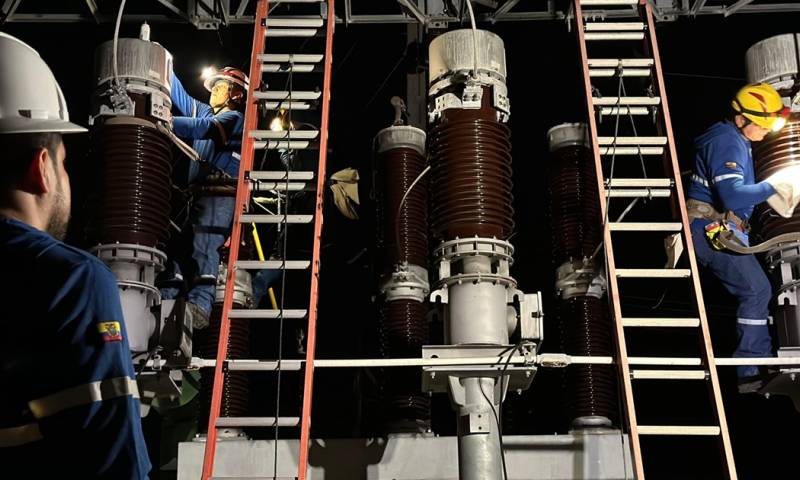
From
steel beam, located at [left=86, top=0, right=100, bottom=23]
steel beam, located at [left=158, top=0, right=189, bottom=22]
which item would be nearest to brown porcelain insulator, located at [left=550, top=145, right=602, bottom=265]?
steel beam, located at [left=158, top=0, right=189, bottom=22]

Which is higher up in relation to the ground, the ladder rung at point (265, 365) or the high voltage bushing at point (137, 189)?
the high voltage bushing at point (137, 189)

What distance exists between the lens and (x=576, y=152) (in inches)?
356

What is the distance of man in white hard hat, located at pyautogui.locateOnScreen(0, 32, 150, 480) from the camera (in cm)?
222

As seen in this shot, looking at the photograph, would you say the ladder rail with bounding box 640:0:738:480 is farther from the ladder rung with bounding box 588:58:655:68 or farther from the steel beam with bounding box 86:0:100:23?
the steel beam with bounding box 86:0:100:23

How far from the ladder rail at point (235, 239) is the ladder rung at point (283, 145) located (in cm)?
14

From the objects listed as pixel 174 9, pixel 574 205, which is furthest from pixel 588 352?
pixel 174 9

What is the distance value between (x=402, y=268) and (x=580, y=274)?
1649 mm

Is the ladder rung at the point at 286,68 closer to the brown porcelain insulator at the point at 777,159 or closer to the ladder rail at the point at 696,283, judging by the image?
the ladder rail at the point at 696,283

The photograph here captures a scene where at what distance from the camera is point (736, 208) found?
7.66 metres

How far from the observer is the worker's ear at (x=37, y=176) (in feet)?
8.06

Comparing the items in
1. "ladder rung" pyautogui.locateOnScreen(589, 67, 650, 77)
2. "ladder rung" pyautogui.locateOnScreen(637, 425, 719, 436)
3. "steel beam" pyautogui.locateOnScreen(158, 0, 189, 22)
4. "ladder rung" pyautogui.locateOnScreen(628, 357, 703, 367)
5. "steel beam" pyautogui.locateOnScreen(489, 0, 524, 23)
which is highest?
"steel beam" pyautogui.locateOnScreen(489, 0, 524, 23)

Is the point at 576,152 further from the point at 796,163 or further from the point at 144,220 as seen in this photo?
the point at 144,220

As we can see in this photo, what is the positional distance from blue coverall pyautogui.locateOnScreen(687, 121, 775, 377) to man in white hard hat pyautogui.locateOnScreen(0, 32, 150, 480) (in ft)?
20.4

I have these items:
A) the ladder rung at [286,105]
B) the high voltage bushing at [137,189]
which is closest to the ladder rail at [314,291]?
the ladder rung at [286,105]
